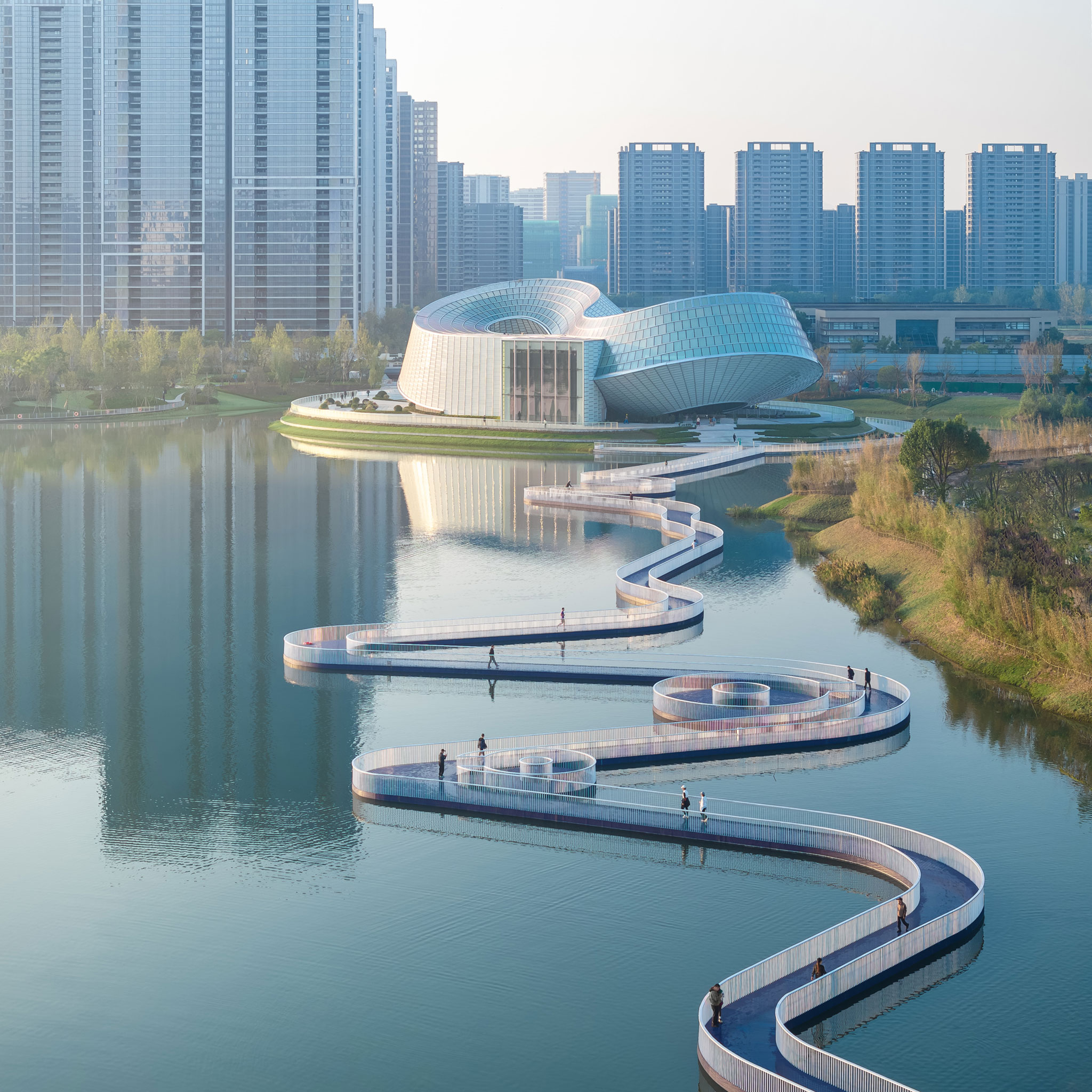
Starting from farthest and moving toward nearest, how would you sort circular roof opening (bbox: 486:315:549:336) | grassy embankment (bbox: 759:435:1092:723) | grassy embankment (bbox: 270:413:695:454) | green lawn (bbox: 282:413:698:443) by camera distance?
circular roof opening (bbox: 486:315:549:336) < green lawn (bbox: 282:413:698:443) < grassy embankment (bbox: 270:413:695:454) < grassy embankment (bbox: 759:435:1092:723)

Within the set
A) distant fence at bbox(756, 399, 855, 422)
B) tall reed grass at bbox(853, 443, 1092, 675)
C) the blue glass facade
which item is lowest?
tall reed grass at bbox(853, 443, 1092, 675)

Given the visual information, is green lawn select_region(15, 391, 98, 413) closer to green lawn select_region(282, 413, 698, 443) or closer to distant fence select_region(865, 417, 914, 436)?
green lawn select_region(282, 413, 698, 443)

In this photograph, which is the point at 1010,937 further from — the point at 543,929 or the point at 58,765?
the point at 58,765

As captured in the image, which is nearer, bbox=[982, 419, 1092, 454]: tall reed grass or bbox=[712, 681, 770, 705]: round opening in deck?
bbox=[712, 681, 770, 705]: round opening in deck

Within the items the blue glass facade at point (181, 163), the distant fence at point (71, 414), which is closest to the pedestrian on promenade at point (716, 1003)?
the distant fence at point (71, 414)

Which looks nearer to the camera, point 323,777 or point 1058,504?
point 323,777

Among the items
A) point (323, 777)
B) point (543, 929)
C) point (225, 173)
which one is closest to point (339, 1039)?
point (543, 929)

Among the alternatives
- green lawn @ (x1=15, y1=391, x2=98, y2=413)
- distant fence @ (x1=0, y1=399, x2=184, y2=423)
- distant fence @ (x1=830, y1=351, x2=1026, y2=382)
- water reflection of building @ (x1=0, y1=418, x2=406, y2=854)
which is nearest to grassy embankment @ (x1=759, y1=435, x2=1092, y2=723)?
water reflection of building @ (x1=0, y1=418, x2=406, y2=854)

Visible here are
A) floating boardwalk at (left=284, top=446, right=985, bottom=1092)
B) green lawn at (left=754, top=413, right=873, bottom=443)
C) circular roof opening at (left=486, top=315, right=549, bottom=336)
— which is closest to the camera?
floating boardwalk at (left=284, top=446, right=985, bottom=1092)
